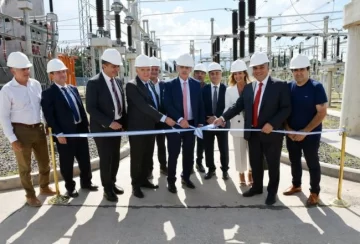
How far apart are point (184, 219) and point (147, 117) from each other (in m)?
1.61

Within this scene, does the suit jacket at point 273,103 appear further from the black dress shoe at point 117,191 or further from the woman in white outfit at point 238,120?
the black dress shoe at point 117,191

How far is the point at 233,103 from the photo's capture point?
509cm

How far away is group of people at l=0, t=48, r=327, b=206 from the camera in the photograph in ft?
14.1

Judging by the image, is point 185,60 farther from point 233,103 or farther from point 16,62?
point 16,62

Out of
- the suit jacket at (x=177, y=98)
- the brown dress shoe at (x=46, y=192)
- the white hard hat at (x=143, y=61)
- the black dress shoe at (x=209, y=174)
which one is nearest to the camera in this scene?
the white hard hat at (x=143, y=61)

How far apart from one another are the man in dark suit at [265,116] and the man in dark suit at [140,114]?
1.21m

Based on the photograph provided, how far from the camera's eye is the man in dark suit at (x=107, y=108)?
4441mm

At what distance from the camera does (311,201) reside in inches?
174

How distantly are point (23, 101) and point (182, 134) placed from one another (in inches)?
94.0

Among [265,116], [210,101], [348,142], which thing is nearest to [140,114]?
[210,101]

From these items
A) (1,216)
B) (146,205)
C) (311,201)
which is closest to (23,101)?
(1,216)

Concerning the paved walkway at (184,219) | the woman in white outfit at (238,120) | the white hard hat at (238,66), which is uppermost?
the white hard hat at (238,66)

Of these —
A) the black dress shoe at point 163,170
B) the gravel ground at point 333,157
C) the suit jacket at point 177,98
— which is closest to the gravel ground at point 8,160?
the black dress shoe at point 163,170

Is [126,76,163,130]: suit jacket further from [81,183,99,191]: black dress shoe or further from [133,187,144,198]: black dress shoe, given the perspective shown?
[81,183,99,191]: black dress shoe
